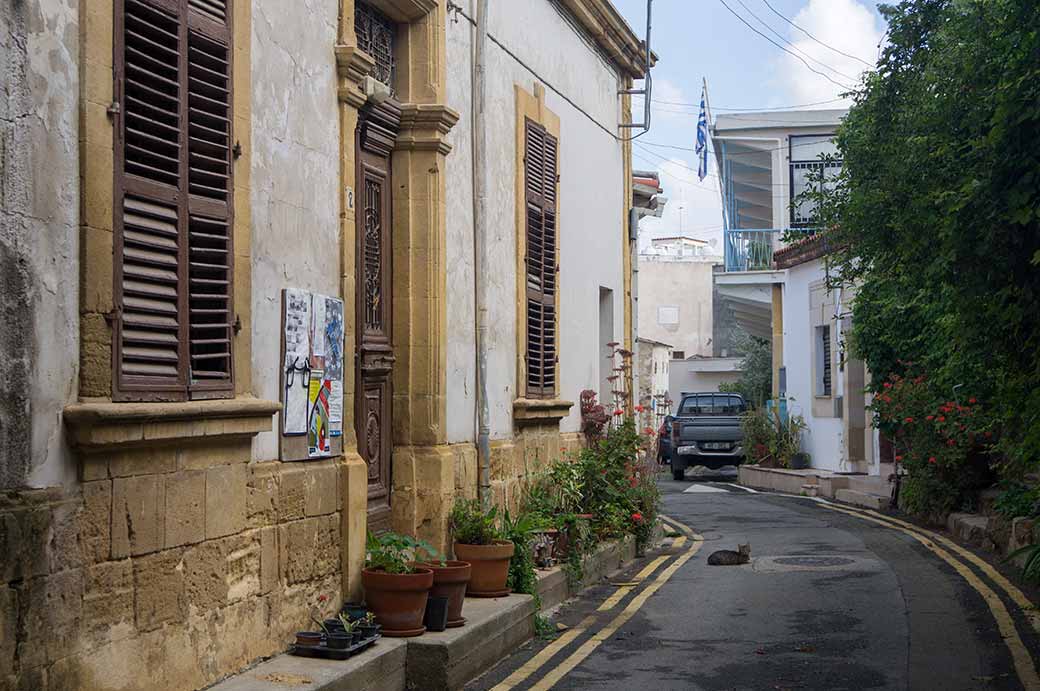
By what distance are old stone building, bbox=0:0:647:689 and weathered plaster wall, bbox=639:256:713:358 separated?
57768mm

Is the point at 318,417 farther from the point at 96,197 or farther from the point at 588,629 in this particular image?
the point at 588,629

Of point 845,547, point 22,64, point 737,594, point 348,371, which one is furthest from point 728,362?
point 22,64

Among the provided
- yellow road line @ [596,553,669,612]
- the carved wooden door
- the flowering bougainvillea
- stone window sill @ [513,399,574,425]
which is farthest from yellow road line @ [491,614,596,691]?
the flowering bougainvillea

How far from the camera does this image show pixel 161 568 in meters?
6.01

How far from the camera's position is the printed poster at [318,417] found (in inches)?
306

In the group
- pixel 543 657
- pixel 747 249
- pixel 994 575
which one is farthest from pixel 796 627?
pixel 747 249

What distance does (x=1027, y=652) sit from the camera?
8.70m

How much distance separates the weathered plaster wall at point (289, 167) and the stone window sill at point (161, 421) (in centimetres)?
39

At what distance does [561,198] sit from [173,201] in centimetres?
822

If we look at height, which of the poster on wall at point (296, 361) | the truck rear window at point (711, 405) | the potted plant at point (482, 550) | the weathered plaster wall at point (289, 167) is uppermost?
the weathered plaster wall at point (289, 167)

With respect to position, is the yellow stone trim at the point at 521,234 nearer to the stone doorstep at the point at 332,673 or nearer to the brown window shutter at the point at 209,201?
the stone doorstep at the point at 332,673

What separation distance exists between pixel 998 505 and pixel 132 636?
1081 centimetres

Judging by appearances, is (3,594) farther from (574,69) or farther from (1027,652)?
(574,69)

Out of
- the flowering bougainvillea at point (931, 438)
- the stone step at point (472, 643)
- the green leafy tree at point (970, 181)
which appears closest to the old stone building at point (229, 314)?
the stone step at point (472, 643)
